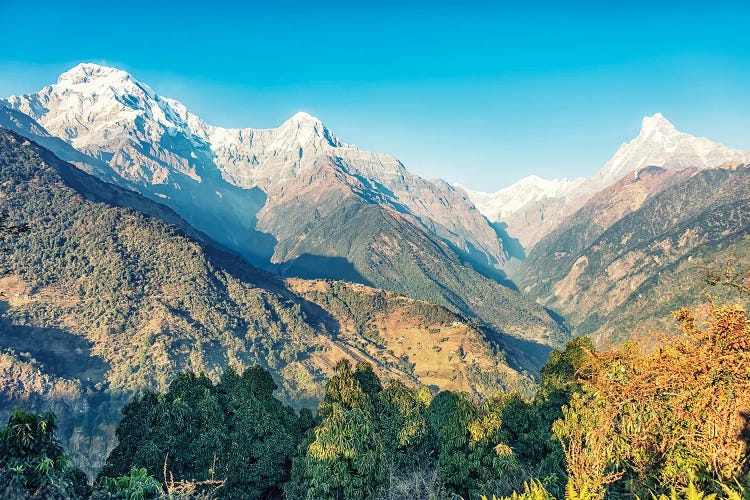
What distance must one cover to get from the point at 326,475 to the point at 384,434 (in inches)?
295

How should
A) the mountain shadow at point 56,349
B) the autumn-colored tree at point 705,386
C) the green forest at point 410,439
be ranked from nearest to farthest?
the autumn-colored tree at point 705,386 → the green forest at point 410,439 → the mountain shadow at point 56,349

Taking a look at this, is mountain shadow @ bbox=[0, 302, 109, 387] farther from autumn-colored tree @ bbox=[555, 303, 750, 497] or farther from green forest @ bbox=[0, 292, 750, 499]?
autumn-colored tree @ bbox=[555, 303, 750, 497]

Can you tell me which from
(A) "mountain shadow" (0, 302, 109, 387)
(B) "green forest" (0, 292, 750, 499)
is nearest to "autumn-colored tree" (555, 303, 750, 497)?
(B) "green forest" (0, 292, 750, 499)

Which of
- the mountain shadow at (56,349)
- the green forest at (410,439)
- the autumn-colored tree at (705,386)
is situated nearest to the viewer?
the autumn-colored tree at (705,386)

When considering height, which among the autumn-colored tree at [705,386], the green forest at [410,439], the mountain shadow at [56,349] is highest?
the autumn-colored tree at [705,386]

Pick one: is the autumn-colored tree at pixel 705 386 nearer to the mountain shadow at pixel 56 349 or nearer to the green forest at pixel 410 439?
the green forest at pixel 410 439

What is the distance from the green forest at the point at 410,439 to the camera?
12039 mm

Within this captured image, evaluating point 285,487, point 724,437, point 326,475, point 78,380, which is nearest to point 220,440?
point 285,487

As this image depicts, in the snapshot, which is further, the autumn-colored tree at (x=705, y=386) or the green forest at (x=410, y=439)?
the green forest at (x=410, y=439)

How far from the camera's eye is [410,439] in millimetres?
38562

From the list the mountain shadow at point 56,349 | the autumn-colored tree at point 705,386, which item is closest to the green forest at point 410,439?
the autumn-colored tree at point 705,386

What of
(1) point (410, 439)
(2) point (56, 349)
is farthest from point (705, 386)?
(2) point (56, 349)

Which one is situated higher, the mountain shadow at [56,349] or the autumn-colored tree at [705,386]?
the autumn-colored tree at [705,386]

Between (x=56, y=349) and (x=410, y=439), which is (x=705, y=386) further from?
(x=56, y=349)
